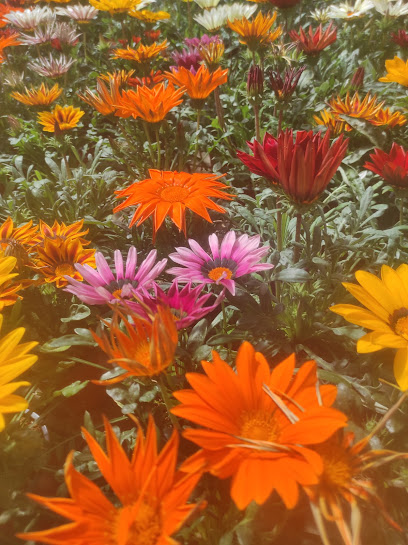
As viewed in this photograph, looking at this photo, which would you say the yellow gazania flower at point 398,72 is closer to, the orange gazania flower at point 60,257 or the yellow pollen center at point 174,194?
the yellow pollen center at point 174,194

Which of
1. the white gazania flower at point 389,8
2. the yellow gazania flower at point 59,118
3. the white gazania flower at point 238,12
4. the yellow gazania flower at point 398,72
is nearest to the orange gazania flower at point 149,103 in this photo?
the yellow gazania flower at point 59,118

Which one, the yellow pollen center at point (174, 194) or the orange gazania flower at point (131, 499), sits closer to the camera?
the orange gazania flower at point (131, 499)

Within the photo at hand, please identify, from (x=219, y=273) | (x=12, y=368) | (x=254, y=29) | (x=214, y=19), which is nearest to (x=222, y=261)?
(x=219, y=273)

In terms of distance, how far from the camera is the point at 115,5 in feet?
6.88

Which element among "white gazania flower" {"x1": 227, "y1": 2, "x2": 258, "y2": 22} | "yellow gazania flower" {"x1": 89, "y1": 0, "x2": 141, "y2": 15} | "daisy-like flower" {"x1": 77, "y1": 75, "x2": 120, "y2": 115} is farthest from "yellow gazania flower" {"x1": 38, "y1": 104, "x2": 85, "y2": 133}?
"white gazania flower" {"x1": 227, "y1": 2, "x2": 258, "y2": 22}

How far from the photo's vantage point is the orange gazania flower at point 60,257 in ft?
3.08

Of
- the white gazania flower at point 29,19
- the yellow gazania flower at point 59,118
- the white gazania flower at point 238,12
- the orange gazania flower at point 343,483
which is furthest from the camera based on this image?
the white gazania flower at point 29,19

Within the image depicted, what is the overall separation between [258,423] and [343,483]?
120 mm

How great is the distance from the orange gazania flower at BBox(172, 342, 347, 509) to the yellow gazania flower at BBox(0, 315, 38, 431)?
0.64 ft

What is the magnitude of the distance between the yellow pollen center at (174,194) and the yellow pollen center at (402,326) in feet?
1.64

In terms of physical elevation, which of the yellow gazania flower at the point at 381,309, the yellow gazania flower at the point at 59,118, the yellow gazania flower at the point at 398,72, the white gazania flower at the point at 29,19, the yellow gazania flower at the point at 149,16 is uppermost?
the yellow gazania flower at the point at 149,16

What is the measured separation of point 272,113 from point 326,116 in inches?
17.1

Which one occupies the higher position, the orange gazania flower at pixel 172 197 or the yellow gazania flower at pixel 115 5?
the yellow gazania flower at pixel 115 5

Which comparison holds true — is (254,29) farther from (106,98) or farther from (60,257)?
(60,257)
